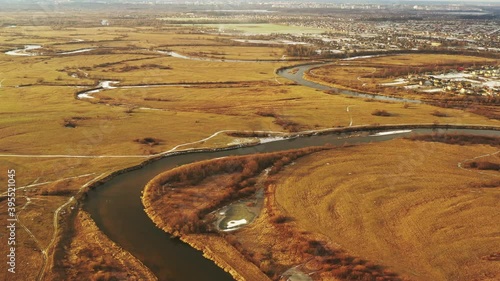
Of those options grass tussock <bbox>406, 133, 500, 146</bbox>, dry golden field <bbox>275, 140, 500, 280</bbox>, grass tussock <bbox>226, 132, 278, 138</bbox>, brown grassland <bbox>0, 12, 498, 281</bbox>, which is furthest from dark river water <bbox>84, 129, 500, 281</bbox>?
grass tussock <bbox>406, 133, 500, 146</bbox>

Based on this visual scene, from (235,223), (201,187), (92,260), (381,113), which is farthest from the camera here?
(381,113)

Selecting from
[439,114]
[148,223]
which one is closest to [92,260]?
[148,223]

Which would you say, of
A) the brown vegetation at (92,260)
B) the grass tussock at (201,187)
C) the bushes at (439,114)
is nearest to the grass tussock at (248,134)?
the grass tussock at (201,187)

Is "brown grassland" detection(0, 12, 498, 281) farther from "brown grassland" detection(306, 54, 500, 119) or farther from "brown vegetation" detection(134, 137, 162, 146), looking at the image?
"brown grassland" detection(306, 54, 500, 119)

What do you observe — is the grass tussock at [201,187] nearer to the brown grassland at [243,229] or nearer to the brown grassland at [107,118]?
the brown grassland at [243,229]

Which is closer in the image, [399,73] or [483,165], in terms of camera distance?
[483,165]

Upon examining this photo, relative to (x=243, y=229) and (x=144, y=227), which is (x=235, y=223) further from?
(x=144, y=227)
